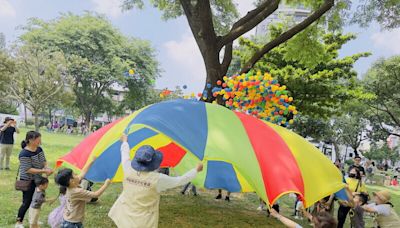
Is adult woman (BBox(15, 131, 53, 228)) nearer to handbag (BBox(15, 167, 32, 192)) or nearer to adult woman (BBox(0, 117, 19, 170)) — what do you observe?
Answer: handbag (BBox(15, 167, 32, 192))

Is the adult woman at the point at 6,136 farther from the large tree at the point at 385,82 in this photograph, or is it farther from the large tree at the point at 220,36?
the large tree at the point at 385,82

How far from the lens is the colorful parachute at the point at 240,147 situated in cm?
357

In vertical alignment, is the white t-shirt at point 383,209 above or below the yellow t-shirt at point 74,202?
above

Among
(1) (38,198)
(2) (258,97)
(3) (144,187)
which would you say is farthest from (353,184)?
(1) (38,198)

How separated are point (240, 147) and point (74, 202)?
1803 millimetres

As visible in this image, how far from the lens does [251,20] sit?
8.90m

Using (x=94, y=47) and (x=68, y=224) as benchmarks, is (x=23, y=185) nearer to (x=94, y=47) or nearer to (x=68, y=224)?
(x=68, y=224)

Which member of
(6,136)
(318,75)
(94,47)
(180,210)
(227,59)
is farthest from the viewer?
(94,47)

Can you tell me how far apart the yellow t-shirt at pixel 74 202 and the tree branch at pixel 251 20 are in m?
6.10

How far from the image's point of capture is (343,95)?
1459 centimetres

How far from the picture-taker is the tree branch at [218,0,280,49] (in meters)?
8.80

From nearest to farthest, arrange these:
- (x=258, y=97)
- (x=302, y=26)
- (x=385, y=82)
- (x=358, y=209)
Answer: (x=358, y=209)
(x=258, y=97)
(x=302, y=26)
(x=385, y=82)

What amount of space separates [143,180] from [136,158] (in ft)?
0.67

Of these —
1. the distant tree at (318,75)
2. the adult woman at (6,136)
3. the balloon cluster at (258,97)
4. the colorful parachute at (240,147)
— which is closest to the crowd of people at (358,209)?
the colorful parachute at (240,147)
